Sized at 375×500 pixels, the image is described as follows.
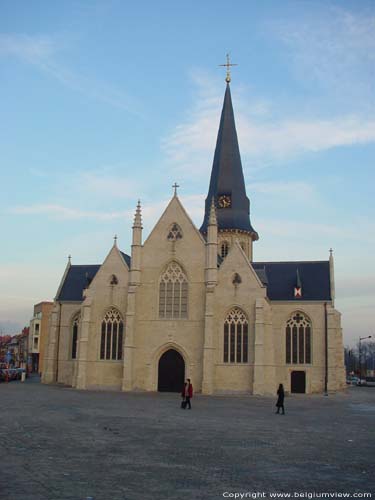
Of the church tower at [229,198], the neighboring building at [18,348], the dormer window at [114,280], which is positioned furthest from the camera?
the neighboring building at [18,348]

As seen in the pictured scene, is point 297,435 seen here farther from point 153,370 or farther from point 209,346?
point 153,370

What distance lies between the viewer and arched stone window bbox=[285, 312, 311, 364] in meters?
45.7

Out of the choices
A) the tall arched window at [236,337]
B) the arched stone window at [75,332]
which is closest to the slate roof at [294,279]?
the tall arched window at [236,337]

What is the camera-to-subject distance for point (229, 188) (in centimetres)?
5566

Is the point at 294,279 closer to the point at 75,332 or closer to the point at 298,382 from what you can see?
the point at 298,382

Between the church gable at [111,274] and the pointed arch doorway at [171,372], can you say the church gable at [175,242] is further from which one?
the pointed arch doorway at [171,372]

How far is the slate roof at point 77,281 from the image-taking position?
172 feet

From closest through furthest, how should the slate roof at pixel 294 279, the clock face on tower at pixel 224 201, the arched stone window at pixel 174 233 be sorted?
1. the arched stone window at pixel 174 233
2. the slate roof at pixel 294 279
3. the clock face on tower at pixel 224 201

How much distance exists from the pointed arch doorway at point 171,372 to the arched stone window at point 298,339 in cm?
902

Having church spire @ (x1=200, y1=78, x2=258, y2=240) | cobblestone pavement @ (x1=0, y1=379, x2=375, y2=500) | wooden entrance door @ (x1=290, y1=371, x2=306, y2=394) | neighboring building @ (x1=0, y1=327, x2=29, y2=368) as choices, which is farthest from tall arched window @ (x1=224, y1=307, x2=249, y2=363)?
neighboring building @ (x1=0, y1=327, x2=29, y2=368)

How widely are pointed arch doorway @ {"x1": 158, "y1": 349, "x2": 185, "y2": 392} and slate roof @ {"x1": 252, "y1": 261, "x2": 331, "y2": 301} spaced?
32.3 ft

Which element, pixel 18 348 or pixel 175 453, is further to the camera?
pixel 18 348

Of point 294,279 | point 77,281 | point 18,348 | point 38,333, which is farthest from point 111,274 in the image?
point 18,348

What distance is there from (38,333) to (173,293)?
236 feet
